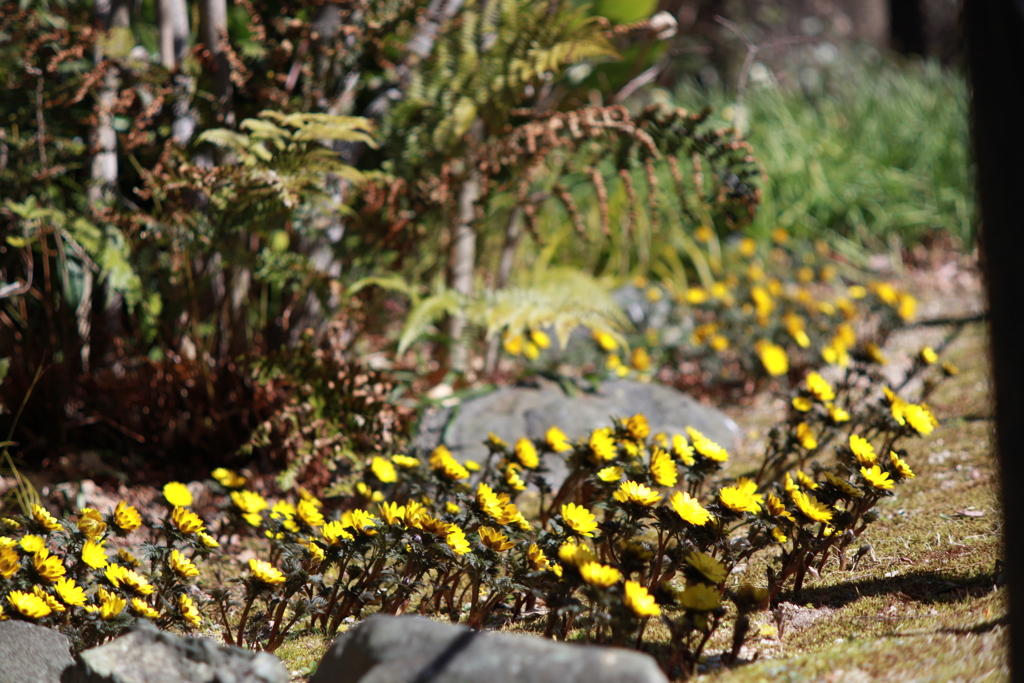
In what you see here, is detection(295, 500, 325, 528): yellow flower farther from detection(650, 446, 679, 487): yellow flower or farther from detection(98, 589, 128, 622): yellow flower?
detection(650, 446, 679, 487): yellow flower

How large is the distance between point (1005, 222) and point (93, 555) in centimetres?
187

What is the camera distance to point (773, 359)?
3.55m

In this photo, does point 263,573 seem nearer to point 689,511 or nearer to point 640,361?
point 689,511

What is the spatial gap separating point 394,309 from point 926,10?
9.42 m

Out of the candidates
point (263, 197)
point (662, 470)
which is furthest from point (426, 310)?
point (662, 470)

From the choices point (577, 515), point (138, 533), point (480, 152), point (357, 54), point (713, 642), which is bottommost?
point (138, 533)

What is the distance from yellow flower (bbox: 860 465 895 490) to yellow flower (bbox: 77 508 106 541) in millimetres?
1778

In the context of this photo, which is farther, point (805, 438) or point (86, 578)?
point (805, 438)

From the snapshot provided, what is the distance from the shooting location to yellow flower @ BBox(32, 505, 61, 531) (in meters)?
1.75

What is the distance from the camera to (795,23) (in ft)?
28.5

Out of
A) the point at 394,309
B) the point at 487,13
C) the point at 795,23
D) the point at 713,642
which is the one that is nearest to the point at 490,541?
the point at 713,642

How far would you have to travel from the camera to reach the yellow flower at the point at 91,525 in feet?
5.56

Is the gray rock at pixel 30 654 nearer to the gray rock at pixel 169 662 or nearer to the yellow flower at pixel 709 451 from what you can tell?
the gray rock at pixel 169 662

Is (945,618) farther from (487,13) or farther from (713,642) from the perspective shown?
(487,13)
